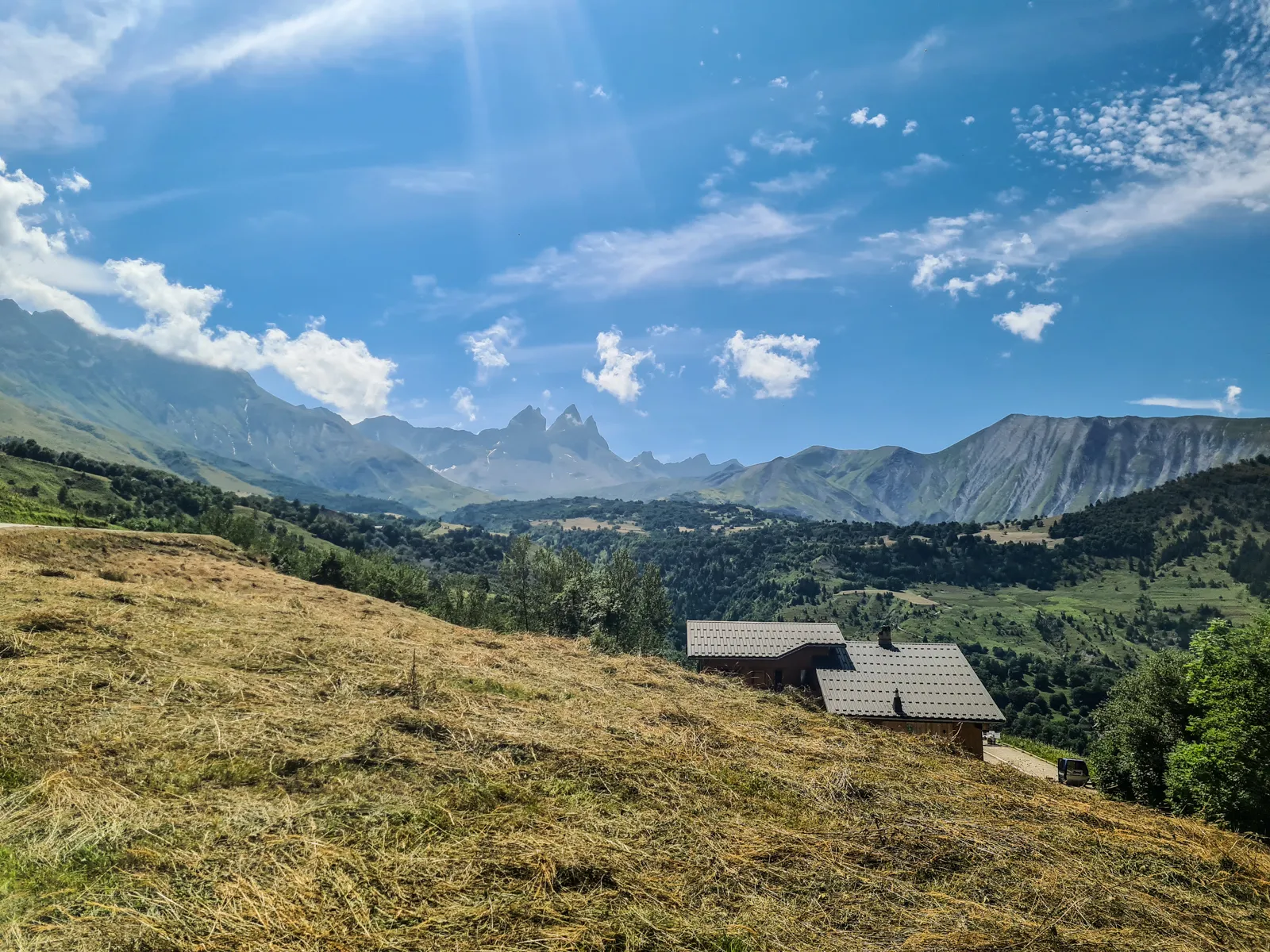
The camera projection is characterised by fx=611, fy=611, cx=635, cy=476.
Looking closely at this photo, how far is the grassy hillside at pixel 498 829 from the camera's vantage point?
549 cm

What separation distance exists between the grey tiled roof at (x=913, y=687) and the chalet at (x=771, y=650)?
445cm

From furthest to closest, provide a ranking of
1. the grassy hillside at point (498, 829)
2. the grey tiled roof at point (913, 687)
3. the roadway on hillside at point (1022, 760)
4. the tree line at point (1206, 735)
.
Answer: the roadway on hillside at point (1022, 760) → the grey tiled roof at point (913, 687) → the tree line at point (1206, 735) → the grassy hillside at point (498, 829)

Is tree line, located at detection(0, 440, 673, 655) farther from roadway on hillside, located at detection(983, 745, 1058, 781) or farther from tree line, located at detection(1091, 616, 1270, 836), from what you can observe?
roadway on hillside, located at detection(983, 745, 1058, 781)

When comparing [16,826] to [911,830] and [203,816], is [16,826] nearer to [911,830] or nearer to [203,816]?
[203,816]

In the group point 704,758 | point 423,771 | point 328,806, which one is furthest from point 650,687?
point 328,806

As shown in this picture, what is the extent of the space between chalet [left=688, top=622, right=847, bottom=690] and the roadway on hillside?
1255 centimetres

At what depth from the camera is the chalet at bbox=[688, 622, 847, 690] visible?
153ft

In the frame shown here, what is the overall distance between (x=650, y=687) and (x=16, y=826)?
41.8 feet

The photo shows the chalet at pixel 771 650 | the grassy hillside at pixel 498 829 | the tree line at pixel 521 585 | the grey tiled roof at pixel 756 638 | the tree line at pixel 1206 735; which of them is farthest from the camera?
the tree line at pixel 521 585

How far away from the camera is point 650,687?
16.8m

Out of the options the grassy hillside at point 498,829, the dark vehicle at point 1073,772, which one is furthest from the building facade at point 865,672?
the grassy hillside at point 498,829

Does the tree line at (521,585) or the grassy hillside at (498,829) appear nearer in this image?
the grassy hillside at (498,829)

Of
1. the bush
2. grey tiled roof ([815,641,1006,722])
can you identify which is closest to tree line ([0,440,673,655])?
grey tiled roof ([815,641,1006,722])

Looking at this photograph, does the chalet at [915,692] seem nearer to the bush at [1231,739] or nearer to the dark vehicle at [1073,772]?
the dark vehicle at [1073,772]
